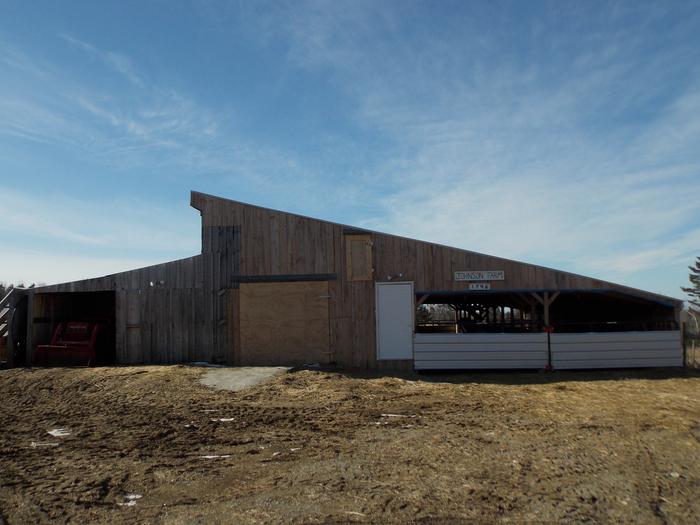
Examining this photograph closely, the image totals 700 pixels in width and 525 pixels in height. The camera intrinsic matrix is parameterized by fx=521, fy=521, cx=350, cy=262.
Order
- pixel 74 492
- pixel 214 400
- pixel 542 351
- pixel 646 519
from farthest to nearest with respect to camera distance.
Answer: pixel 542 351
pixel 214 400
pixel 74 492
pixel 646 519

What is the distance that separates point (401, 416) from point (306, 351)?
6935 mm

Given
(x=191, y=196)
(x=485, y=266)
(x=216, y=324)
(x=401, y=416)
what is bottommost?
(x=401, y=416)

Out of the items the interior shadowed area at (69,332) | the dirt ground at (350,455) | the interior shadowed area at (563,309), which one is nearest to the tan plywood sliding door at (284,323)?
the interior shadowed area at (563,309)

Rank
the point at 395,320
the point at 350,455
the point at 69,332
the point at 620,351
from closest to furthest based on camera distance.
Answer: the point at 350,455
the point at 620,351
the point at 395,320
the point at 69,332

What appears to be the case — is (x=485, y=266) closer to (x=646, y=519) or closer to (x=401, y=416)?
(x=401, y=416)

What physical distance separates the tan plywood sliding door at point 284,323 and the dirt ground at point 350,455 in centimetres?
365

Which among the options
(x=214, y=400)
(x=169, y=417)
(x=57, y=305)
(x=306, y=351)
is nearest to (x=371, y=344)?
(x=306, y=351)

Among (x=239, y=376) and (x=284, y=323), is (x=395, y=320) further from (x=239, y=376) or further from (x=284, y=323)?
(x=239, y=376)

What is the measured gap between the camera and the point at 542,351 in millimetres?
15156

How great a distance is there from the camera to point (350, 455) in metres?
6.67

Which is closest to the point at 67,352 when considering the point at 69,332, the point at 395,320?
the point at 69,332

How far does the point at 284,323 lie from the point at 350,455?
9.60m

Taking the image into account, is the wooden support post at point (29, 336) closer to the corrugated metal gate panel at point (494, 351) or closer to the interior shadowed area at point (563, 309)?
the interior shadowed area at point (563, 309)

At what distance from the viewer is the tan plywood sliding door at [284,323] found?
1585 cm
